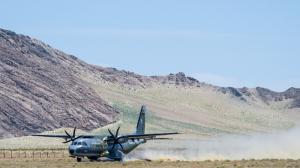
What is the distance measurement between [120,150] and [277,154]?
19.7 metres

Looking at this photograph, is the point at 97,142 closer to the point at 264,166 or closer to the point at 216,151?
the point at 216,151

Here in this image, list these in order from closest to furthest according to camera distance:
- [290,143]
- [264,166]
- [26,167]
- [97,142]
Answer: [264,166]
[26,167]
[97,142]
[290,143]

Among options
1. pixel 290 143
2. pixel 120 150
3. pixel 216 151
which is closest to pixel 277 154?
pixel 290 143

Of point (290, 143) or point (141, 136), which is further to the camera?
point (290, 143)

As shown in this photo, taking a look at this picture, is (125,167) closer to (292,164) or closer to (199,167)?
(199,167)

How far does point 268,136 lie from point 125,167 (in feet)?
125

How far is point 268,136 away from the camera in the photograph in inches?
3871

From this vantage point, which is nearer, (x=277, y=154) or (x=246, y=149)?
(x=277, y=154)

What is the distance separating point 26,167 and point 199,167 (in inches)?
632

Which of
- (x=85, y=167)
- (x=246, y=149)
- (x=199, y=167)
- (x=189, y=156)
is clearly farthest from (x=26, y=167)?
(x=246, y=149)

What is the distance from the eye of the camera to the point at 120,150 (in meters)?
88.4

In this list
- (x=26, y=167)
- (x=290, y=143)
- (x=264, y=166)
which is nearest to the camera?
(x=264, y=166)

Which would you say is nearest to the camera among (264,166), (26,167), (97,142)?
(264,166)

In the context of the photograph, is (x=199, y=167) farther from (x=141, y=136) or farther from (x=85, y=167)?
(x=141, y=136)
